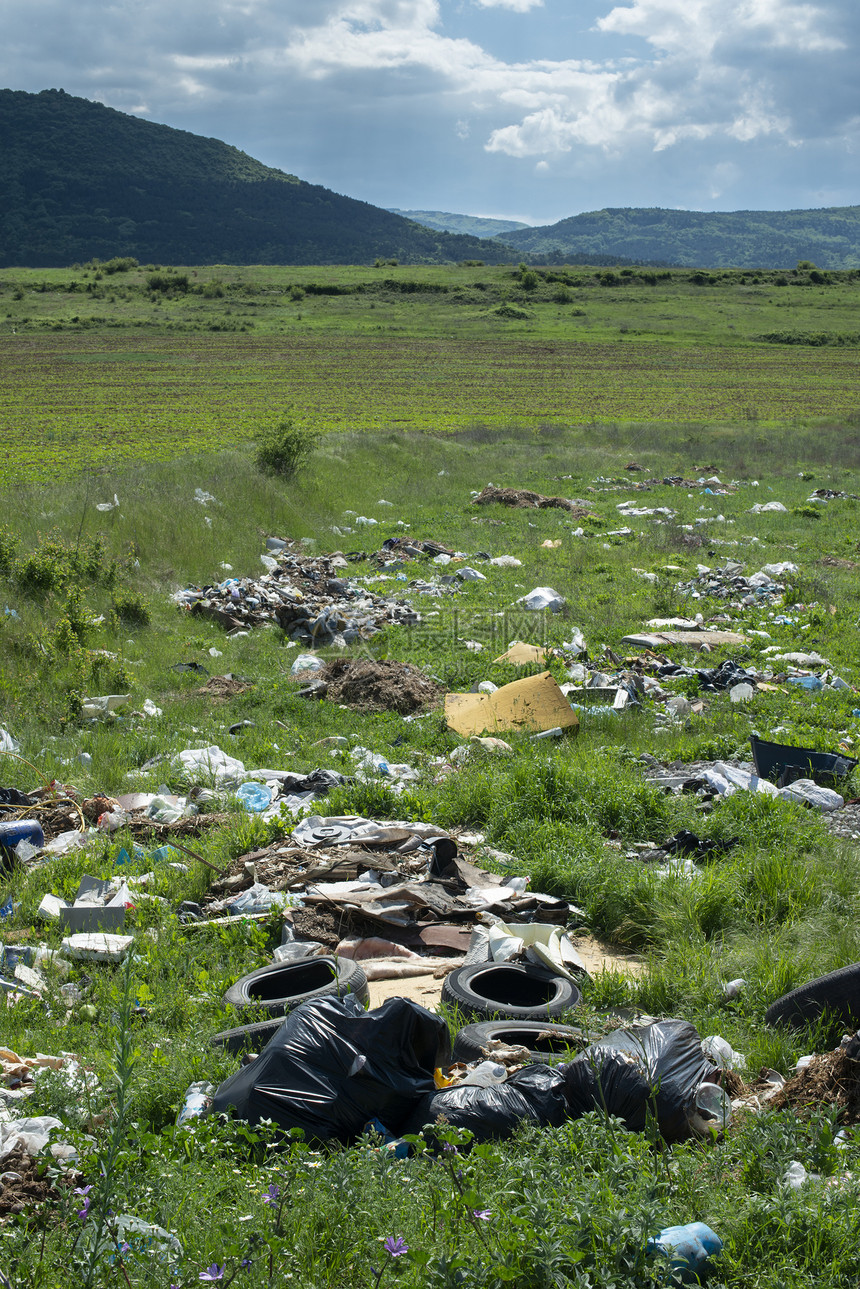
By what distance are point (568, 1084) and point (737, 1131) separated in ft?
1.74

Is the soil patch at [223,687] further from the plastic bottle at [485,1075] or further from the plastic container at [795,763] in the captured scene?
the plastic bottle at [485,1075]

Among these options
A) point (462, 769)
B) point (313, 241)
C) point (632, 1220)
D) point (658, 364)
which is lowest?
point (462, 769)

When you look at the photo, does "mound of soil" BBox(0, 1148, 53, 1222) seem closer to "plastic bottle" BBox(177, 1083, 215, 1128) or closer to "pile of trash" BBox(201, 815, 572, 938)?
"plastic bottle" BBox(177, 1083, 215, 1128)

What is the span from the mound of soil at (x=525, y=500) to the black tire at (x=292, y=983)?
1438 cm

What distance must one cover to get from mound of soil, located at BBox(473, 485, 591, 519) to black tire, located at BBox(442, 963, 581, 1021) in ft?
46.8

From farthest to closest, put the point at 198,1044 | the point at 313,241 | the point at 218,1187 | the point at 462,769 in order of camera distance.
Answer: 1. the point at 313,241
2. the point at 462,769
3. the point at 198,1044
4. the point at 218,1187

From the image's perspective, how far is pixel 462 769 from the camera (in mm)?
6508

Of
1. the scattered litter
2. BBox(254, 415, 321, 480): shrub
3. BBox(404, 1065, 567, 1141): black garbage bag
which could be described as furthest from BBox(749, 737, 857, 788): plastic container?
BBox(254, 415, 321, 480): shrub

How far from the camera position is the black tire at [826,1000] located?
338cm

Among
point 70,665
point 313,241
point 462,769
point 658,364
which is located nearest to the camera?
point 462,769

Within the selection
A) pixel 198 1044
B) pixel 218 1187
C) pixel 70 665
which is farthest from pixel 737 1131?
pixel 70 665

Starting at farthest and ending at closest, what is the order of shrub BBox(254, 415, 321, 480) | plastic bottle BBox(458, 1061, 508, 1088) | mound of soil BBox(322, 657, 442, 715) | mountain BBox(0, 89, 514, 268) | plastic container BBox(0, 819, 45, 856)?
1. mountain BBox(0, 89, 514, 268)
2. shrub BBox(254, 415, 321, 480)
3. mound of soil BBox(322, 657, 442, 715)
4. plastic container BBox(0, 819, 45, 856)
5. plastic bottle BBox(458, 1061, 508, 1088)

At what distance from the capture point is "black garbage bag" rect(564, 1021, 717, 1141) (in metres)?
2.73

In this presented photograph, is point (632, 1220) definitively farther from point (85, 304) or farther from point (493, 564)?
point (85, 304)
